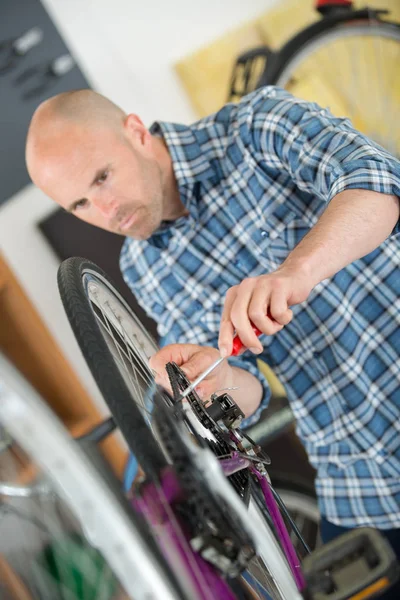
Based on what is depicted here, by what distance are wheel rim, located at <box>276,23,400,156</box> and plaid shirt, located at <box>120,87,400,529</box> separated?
900 millimetres

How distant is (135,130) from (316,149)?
346mm

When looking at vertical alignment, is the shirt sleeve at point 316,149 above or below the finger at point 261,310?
above

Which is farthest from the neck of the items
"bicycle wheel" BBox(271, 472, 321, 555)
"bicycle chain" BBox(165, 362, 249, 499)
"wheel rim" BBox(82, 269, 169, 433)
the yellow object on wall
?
the yellow object on wall

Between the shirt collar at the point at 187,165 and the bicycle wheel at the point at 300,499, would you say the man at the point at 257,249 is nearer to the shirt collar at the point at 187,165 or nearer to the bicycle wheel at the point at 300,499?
the shirt collar at the point at 187,165

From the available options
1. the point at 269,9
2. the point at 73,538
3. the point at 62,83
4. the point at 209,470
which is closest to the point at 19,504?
the point at 73,538

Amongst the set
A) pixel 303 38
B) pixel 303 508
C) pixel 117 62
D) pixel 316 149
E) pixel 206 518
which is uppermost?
pixel 117 62

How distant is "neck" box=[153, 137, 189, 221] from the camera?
107 centimetres

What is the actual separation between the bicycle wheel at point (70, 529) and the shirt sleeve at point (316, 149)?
17.2 inches

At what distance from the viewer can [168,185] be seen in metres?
1.08

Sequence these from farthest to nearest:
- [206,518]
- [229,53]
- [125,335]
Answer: [229,53]
[125,335]
[206,518]

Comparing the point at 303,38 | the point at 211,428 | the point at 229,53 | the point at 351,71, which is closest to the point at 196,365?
the point at 211,428

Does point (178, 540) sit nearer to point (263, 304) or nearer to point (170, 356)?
point (263, 304)

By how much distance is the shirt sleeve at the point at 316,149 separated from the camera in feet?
2.39

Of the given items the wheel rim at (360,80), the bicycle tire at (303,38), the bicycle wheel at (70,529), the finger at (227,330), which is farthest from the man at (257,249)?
the wheel rim at (360,80)
